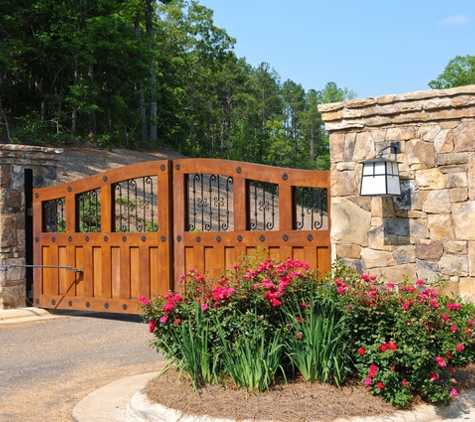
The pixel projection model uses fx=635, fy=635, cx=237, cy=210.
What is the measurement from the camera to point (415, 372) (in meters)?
4.48

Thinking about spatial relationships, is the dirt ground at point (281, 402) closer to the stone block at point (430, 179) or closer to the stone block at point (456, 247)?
the stone block at point (456, 247)

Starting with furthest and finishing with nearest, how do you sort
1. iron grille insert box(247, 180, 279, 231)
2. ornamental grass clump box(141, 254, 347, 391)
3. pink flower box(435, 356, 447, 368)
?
iron grille insert box(247, 180, 279, 231) → ornamental grass clump box(141, 254, 347, 391) → pink flower box(435, 356, 447, 368)

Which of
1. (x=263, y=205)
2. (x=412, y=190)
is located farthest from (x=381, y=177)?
(x=263, y=205)

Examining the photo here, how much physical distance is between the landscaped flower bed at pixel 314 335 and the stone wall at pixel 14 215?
5.50 meters

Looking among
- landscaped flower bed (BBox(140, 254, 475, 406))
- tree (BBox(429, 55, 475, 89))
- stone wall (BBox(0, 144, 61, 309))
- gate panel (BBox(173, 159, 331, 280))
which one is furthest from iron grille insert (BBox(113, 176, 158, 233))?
tree (BBox(429, 55, 475, 89))

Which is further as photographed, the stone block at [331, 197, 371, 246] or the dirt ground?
the stone block at [331, 197, 371, 246]

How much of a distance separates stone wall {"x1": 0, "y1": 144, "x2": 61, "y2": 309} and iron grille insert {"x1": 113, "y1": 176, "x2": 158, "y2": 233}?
145 cm

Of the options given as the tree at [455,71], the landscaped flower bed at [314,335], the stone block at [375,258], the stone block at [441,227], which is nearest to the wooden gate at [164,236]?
the stone block at [375,258]

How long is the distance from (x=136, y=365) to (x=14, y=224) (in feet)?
14.6

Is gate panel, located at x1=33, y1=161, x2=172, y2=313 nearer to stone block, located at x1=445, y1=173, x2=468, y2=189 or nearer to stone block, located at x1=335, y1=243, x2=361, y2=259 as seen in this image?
stone block, located at x1=335, y1=243, x2=361, y2=259

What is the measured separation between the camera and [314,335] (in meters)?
4.75

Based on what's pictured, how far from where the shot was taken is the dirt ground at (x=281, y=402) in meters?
4.29

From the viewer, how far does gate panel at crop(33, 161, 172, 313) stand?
27.9 ft

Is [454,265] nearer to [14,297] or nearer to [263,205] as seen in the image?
[263,205]
